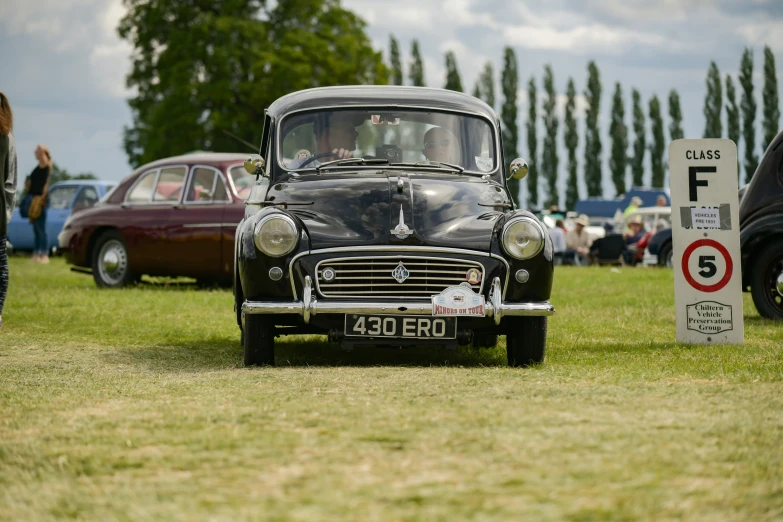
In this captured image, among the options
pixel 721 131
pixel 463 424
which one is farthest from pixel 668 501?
pixel 721 131

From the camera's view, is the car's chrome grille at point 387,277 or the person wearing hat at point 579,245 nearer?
the car's chrome grille at point 387,277

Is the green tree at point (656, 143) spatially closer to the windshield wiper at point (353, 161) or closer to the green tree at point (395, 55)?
the green tree at point (395, 55)

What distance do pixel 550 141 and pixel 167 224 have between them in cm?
7227

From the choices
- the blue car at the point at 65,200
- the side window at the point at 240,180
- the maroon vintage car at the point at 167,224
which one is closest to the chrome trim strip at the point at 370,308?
the maroon vintage car at the point at 167,224

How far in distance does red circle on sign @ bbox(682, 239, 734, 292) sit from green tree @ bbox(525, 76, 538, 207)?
77831 mm

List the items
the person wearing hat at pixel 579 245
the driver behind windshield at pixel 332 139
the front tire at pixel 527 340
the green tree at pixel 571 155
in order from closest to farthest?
1. the front tire at pixel 527 340
2. the driver behind windshield at pixel 332 139
3. the person wearing hat at pixel 579 245
4. the green tree at pixel 571 155

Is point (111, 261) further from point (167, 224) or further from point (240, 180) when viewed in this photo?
point (240, 180)

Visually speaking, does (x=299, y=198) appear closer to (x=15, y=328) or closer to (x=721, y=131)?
(x=15, y=328)

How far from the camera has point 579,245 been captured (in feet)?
96.0

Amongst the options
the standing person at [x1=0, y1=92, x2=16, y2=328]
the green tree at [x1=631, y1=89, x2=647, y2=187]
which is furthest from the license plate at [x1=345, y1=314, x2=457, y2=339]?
the green tree at [x1=631, y1=89, x2=647, y2=187]

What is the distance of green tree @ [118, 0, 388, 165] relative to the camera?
4488 cm

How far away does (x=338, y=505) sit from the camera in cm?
390

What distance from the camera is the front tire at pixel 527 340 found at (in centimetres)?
786

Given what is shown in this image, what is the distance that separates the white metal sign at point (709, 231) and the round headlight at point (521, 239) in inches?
79.3
